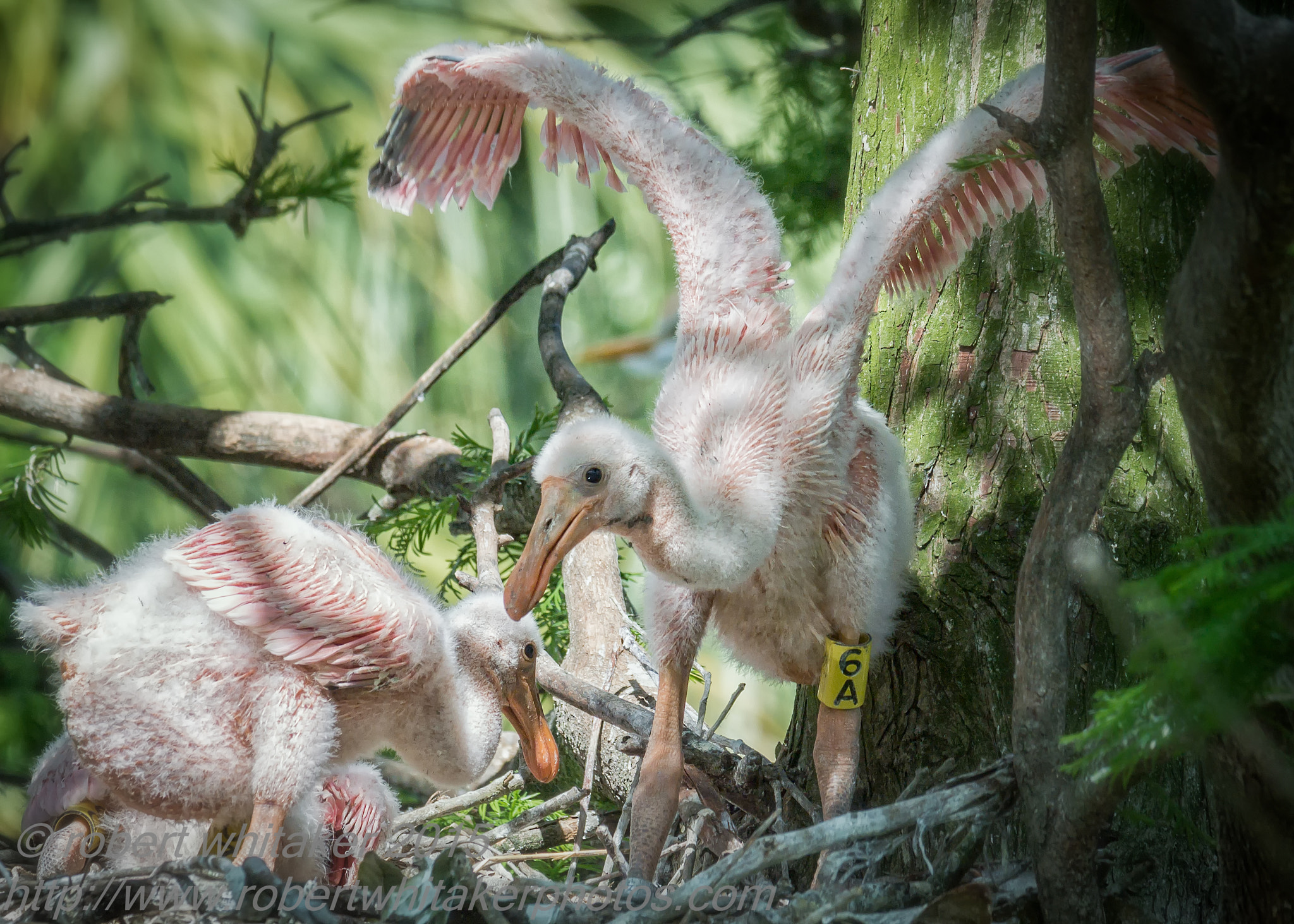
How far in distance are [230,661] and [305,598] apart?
131 mm

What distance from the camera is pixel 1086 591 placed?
4.87ft

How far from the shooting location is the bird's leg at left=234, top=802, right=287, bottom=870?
4.85 feet

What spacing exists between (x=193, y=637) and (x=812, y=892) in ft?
2.96

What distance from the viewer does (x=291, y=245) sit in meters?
5.44

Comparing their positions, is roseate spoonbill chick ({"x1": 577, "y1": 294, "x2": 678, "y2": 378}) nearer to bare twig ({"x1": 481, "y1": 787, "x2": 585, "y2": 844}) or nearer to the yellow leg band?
bare twig ({"x1": 481, "y1": 787, "x2": 585, "y2": 844})

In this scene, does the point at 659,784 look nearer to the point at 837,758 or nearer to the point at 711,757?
the point at 711,757

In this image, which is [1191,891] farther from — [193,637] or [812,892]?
[193,637]

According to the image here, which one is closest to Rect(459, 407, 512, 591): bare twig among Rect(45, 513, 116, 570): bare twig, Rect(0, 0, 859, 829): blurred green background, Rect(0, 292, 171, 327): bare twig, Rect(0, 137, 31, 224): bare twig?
Rect(0, 292, 171, 327): bare twig

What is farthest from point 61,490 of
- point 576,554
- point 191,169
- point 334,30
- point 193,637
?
point 193,637

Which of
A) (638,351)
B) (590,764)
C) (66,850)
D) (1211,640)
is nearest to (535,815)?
(590,764)

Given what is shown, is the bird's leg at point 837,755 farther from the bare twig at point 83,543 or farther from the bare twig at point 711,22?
the bare twig at point 83,543

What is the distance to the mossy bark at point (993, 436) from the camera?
1576 mm

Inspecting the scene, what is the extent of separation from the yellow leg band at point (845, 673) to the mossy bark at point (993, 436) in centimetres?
14

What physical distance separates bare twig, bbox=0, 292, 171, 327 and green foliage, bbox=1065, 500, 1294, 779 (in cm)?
204
